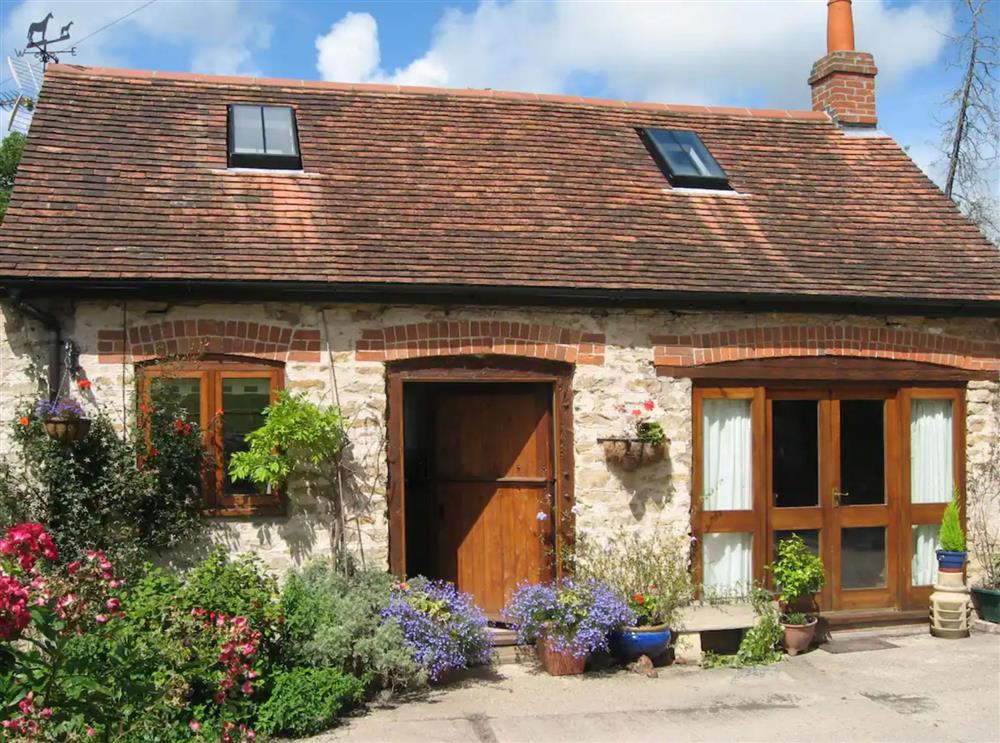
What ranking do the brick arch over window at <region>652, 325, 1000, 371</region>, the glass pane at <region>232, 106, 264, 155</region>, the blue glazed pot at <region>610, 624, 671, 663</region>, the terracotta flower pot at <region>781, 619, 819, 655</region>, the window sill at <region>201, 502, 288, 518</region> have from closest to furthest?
the window sill at <region>201, 502, 288, 518</region>
the blue glazed pot at <region>610, 624, 671, 663</region>
the terracotta flower pot at <region>781, 619, 819, 655</region>
the brick arch over window at <region>652, 325, 1000, 371</region>
the glass pane at <region>232, 106, 264, 155</region>

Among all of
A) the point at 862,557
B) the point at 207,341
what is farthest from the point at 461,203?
the point at 862,557

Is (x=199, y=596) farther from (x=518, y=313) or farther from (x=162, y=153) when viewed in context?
(x=162, y=153)

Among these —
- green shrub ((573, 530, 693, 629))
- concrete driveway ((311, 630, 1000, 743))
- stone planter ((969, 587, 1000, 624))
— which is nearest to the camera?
concrete driveway ((311, 630, 1000, 743))

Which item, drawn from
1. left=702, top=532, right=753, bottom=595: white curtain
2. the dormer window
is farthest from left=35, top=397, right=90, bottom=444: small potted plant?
left=702, top=532, right=753, bottom=595: white curtain

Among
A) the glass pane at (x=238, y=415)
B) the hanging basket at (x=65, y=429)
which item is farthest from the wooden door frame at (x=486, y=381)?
the hanging basket at (x=65, y=429)

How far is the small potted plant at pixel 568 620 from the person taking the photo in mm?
7961

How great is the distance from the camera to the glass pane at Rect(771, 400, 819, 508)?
30.9 feet

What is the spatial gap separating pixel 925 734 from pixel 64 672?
5567 millimetres

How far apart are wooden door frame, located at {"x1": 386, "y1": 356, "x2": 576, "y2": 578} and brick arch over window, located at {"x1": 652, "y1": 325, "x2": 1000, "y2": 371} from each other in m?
1.00

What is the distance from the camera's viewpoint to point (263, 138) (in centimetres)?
995

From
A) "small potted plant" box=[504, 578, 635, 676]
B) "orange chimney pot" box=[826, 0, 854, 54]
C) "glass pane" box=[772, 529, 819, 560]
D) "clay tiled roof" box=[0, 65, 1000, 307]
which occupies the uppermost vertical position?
"orange chimney pot" box=[826, 0, 854, 54]

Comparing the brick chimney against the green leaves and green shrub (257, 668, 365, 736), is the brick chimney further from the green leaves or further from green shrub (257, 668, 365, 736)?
green shrub (257, 668, 365, 736)

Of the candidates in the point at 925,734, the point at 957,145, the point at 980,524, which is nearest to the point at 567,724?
the point at 925,734

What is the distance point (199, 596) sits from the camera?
6836 millimetres
